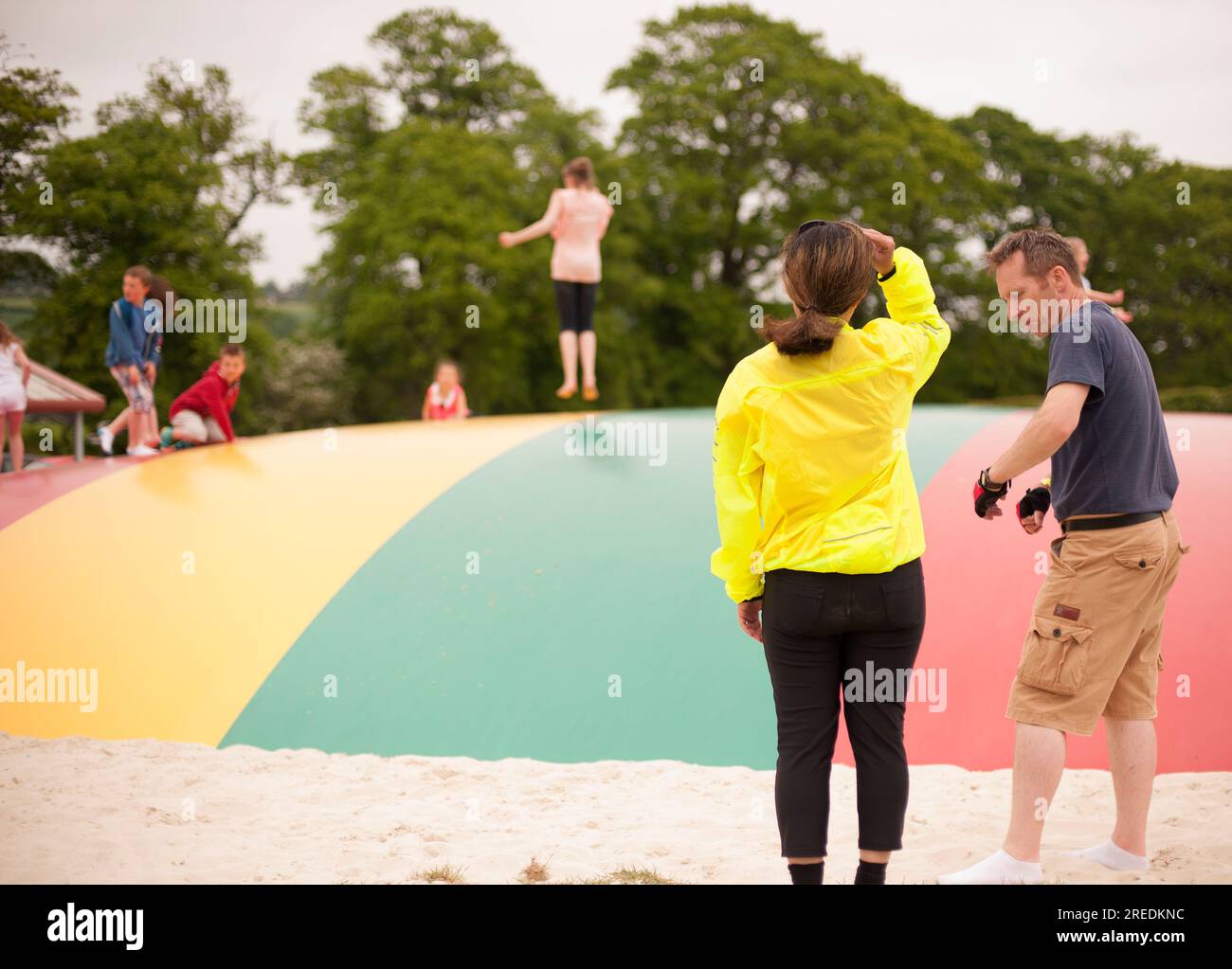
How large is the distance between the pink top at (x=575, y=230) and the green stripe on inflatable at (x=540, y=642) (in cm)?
227

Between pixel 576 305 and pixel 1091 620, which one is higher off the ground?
pixel 576 305

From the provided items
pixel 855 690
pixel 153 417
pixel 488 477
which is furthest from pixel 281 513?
pixel 855 690

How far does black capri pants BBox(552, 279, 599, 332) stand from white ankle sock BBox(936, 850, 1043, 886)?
19.3ft

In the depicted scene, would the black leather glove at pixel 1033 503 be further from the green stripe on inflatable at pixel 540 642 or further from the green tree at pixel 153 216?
the green tree at pixel 153 216

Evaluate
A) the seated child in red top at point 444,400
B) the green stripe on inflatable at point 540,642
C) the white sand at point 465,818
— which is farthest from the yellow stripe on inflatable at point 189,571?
the seated child in red top at point 444,400

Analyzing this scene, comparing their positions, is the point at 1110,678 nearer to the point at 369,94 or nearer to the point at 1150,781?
the point at 1150,781

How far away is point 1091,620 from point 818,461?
101 centimetres

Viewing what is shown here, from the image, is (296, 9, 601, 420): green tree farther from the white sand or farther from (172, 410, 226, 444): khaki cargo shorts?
the white sand

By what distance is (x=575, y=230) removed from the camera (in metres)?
8.62

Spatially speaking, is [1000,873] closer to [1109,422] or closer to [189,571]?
[1109,422]

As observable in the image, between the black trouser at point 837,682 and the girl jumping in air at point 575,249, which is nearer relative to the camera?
the black trouser at point 837,682

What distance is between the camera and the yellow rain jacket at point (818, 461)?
9.99 ft

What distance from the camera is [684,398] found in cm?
3150

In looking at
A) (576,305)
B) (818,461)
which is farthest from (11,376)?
(818,461)
